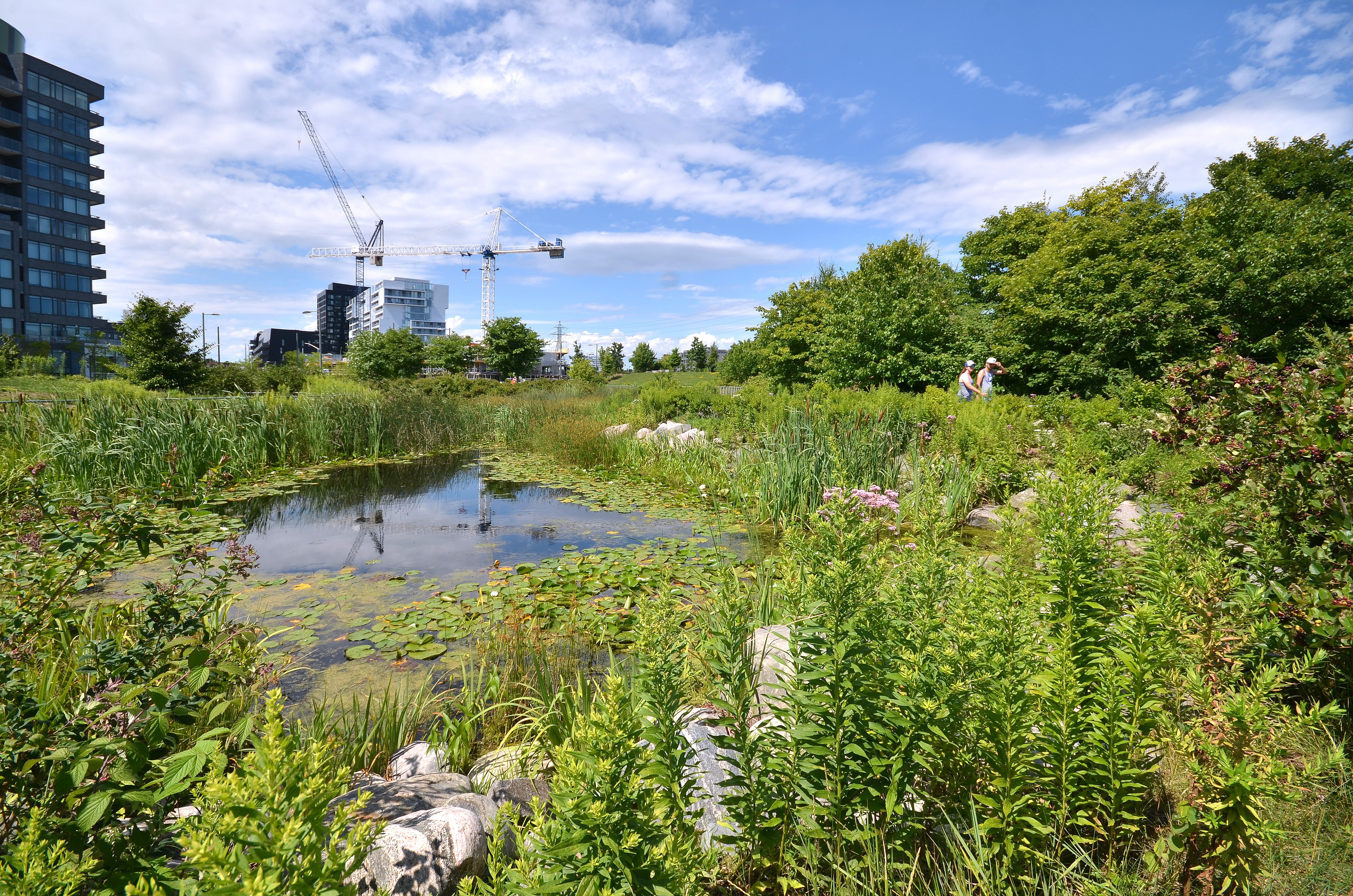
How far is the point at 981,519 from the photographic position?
6.65 m

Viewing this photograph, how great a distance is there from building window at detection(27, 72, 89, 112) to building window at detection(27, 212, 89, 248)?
832cm

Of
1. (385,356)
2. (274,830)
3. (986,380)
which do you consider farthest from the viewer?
(385,356)

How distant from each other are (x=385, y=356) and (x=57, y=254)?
3119 cm

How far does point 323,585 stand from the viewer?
5203 mm

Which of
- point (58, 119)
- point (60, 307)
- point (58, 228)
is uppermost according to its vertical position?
point (58, 119)

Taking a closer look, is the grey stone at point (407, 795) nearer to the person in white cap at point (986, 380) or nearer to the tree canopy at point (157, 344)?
the person in white cap at point (986, 380)

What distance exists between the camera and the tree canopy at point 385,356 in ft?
98.1

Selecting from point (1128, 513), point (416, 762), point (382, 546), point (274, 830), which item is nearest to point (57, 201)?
point (382, 546)

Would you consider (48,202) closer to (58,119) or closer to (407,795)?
(58,119)

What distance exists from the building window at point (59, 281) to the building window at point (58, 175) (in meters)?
6.11

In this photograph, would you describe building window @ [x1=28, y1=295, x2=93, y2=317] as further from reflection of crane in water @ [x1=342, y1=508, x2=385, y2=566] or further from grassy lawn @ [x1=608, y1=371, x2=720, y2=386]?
reflection of crane in water @ [x1=342, y1=508, x2=385, y2=566]

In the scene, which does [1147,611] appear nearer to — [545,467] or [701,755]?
[701,755]

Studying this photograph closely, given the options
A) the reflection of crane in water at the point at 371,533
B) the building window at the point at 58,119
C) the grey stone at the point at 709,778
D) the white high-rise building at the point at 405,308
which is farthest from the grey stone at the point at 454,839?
the white high-rise building at the point at 405,308

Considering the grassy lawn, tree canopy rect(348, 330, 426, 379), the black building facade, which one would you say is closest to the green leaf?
tree canopy rect(348, 330, 426, 379)
